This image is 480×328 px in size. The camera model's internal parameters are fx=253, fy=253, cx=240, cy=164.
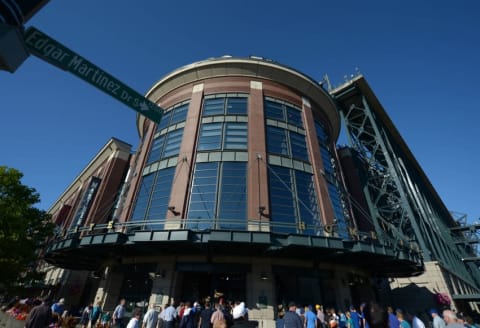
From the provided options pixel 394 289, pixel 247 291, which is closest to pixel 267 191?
pixel 247 291

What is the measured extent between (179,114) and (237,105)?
552 centimetres

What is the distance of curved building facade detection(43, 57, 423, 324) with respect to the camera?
14.2 metres

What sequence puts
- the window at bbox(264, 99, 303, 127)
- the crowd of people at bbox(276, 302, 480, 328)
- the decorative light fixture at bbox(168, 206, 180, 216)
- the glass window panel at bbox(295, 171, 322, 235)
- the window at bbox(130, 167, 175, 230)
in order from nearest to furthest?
the crowd of people at bbox(276, 302, 480, 328)
the decorative light fixture at bbox(168, 206, 180, 216)
the glass window panel at bbox(295, 171, 322, 235)
the window at bbox(130, 167, 175, 230)
the window at bbox(264, 99, 303, 127)

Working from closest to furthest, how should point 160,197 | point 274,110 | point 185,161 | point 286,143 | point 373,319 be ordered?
1. point 373,319
2. point 160,197
3. point 185,161
4. point 286,143
5. point 274,110

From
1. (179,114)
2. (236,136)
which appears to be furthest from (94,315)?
(179,114)

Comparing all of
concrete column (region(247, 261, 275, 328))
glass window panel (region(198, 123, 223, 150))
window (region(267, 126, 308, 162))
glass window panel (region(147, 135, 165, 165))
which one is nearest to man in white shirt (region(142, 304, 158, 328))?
concrete column (region(247, 261, 275, 328))

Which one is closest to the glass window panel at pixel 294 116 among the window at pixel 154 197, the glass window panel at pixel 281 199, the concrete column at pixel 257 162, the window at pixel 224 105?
the concrete column at pixel 257 162

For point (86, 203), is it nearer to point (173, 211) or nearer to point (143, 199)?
point (143, 199)

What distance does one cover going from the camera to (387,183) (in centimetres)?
3066

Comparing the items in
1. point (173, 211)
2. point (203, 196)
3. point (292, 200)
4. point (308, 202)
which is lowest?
point (173, 211)

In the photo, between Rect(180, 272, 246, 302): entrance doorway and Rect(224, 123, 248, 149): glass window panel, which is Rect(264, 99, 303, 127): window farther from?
Rect(180, 272, 246, 302): entrance doorway

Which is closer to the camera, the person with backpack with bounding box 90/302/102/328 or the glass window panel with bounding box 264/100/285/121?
the person with backpack with bounding box 90/302/102/328

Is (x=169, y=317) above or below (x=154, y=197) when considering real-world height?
below

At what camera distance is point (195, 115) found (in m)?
21.6
